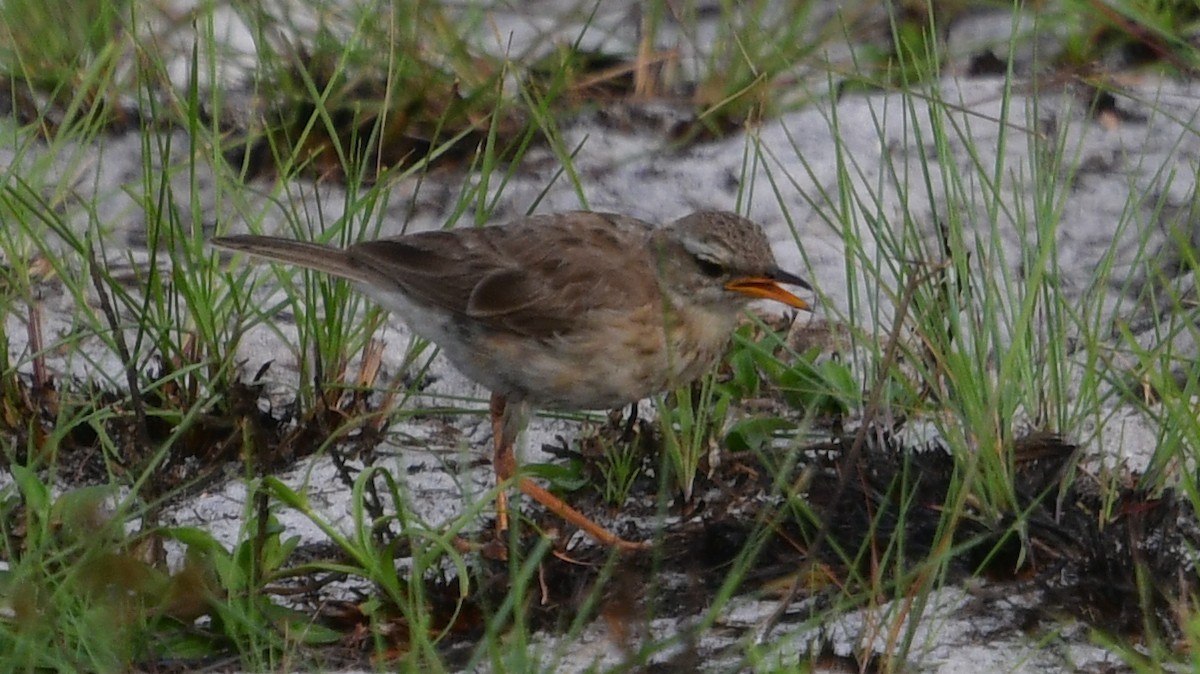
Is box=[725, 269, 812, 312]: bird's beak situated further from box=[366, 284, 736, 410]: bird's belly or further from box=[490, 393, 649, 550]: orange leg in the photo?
box=[490, 393, 649, 550]: orange leg

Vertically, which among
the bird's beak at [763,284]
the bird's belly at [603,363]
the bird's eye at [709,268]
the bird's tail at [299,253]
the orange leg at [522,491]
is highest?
the bird's tail at [299,253]

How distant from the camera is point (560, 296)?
5535 millimetres

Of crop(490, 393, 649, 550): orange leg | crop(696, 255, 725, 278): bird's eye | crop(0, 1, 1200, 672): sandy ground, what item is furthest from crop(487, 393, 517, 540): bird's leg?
crop(696, 255, 725, 278): bird's eye

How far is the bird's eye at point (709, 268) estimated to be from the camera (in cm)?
536

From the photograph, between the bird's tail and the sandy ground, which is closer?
the bird's tail

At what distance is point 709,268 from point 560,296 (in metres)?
0.47

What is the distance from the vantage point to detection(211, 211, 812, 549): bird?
529 cm

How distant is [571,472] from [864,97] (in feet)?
8.32

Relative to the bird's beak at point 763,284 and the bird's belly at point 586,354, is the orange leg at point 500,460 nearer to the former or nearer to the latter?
the bird's belly at point 586,354

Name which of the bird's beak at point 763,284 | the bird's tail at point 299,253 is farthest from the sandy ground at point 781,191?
the bird's beak at point 763,284

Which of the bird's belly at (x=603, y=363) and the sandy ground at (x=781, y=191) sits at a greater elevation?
the sandy ground at (x=781, y=191)

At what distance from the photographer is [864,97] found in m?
7.11

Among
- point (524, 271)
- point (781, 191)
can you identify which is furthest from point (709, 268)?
point (781, 191)

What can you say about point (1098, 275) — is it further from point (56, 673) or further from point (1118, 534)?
point (56, 673)
